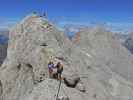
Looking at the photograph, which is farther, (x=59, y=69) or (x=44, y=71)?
(x=44, y=71)

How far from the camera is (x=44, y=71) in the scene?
2147 cm

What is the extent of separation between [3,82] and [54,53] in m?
4.84

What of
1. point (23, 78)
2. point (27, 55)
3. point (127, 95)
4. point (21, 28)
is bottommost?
point (127, 95)

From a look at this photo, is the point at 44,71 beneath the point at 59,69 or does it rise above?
beneath

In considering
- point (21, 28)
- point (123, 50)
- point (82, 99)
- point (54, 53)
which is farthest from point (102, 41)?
point (82, 99)

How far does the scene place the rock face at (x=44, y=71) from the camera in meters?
19.5

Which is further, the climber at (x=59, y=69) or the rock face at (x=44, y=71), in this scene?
the rock face at (x=44, y=71)

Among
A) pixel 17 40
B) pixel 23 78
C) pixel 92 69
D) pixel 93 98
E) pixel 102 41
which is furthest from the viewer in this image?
pixel 102 41

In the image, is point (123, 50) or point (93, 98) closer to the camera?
point (93, 98)

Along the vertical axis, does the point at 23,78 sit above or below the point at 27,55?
below

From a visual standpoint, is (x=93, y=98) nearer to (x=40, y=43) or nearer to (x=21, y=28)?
(x=40, y=43)

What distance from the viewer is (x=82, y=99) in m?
19.2

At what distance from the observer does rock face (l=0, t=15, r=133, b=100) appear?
63.9ft

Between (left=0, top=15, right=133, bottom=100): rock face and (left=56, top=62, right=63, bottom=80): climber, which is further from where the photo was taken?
(left=0, top=15, right=133, bottom=100): rock face
